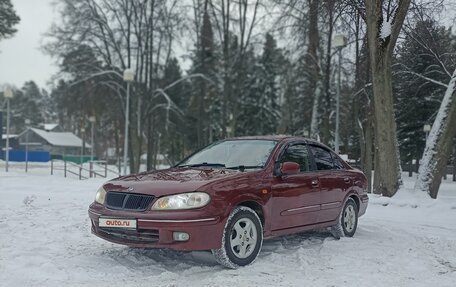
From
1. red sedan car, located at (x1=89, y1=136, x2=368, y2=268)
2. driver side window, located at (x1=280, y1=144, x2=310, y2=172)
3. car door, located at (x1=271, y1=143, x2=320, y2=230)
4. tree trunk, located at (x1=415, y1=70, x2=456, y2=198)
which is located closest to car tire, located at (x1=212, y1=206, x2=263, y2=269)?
red sedan car, located at (x1=89, y1=136, x2=368, y2=268)

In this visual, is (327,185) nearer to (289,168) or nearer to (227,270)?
(289,168)

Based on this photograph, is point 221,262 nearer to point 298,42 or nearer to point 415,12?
→ point 415,12

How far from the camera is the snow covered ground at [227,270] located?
17.8 ft

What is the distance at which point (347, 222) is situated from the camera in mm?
8242

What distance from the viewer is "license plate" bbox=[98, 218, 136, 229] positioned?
572cm

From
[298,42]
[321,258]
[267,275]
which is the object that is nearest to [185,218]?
[267,275]

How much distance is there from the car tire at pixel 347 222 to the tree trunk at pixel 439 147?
5.79 meters

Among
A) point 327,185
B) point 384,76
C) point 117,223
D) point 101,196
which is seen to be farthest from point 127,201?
point 384,76

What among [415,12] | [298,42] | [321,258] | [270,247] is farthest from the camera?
[298,42]

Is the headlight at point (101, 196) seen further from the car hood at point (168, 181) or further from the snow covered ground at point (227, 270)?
the snow covered ground at point (227, 270)

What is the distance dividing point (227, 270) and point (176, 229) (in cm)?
78

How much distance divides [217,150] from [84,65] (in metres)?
27.4

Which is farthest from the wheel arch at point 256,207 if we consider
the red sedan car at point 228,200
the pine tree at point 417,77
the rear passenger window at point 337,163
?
the pine tree at point 417,77

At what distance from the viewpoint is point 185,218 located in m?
5.55
